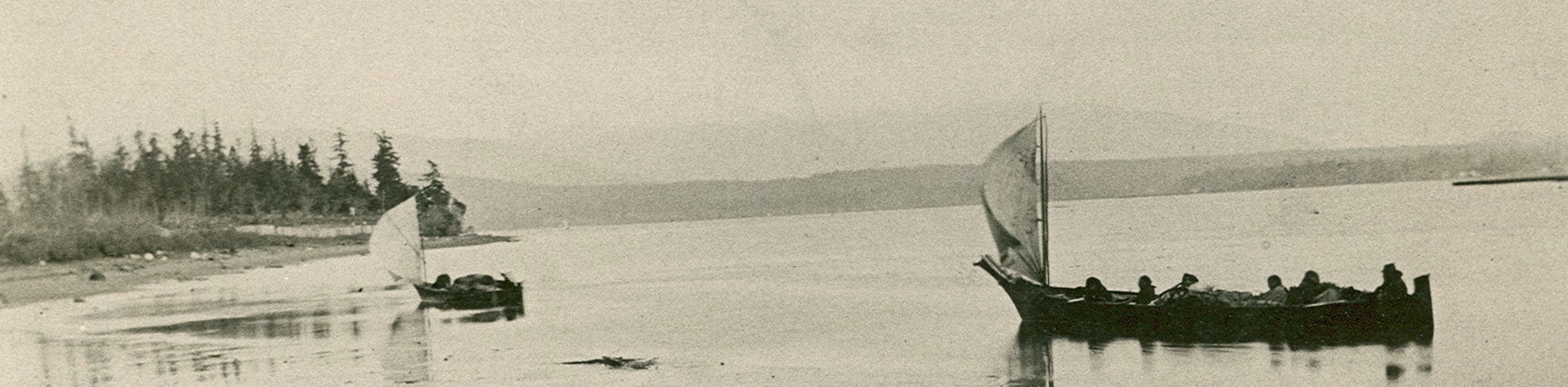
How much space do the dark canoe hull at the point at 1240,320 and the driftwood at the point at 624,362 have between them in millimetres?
4351

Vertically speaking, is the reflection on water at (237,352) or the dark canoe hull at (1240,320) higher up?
the dark canoe hull at (1240,320)

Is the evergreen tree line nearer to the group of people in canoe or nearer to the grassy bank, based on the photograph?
the grassy bank

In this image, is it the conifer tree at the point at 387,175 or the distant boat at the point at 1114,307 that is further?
the conifer tree at the point at 387,175

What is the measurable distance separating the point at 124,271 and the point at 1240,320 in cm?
2261

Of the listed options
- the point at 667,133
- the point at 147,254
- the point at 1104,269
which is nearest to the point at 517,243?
the point at 147,254

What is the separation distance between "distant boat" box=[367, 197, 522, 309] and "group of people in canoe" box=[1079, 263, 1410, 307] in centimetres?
1098

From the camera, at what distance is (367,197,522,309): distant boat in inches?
843

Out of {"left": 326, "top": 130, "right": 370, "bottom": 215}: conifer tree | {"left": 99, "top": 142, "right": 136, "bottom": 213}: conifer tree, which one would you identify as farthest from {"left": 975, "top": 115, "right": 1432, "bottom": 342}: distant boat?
{"left": 326, "top": 130, "right": 370, "bottom": 215}: conifer tree

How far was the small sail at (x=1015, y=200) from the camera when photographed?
14062 mm

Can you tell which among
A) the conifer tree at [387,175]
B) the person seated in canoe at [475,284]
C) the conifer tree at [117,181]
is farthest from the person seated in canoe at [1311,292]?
the conifer tree at [117,181]

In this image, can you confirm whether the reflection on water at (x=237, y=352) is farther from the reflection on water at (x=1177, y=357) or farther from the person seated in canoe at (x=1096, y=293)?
the person seated in canoe at (x=1096, y=293)

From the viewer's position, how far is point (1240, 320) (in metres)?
13.1

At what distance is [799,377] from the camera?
1313 centimetres

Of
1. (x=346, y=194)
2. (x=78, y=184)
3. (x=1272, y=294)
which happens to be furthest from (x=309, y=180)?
(x=1272, y=294)
